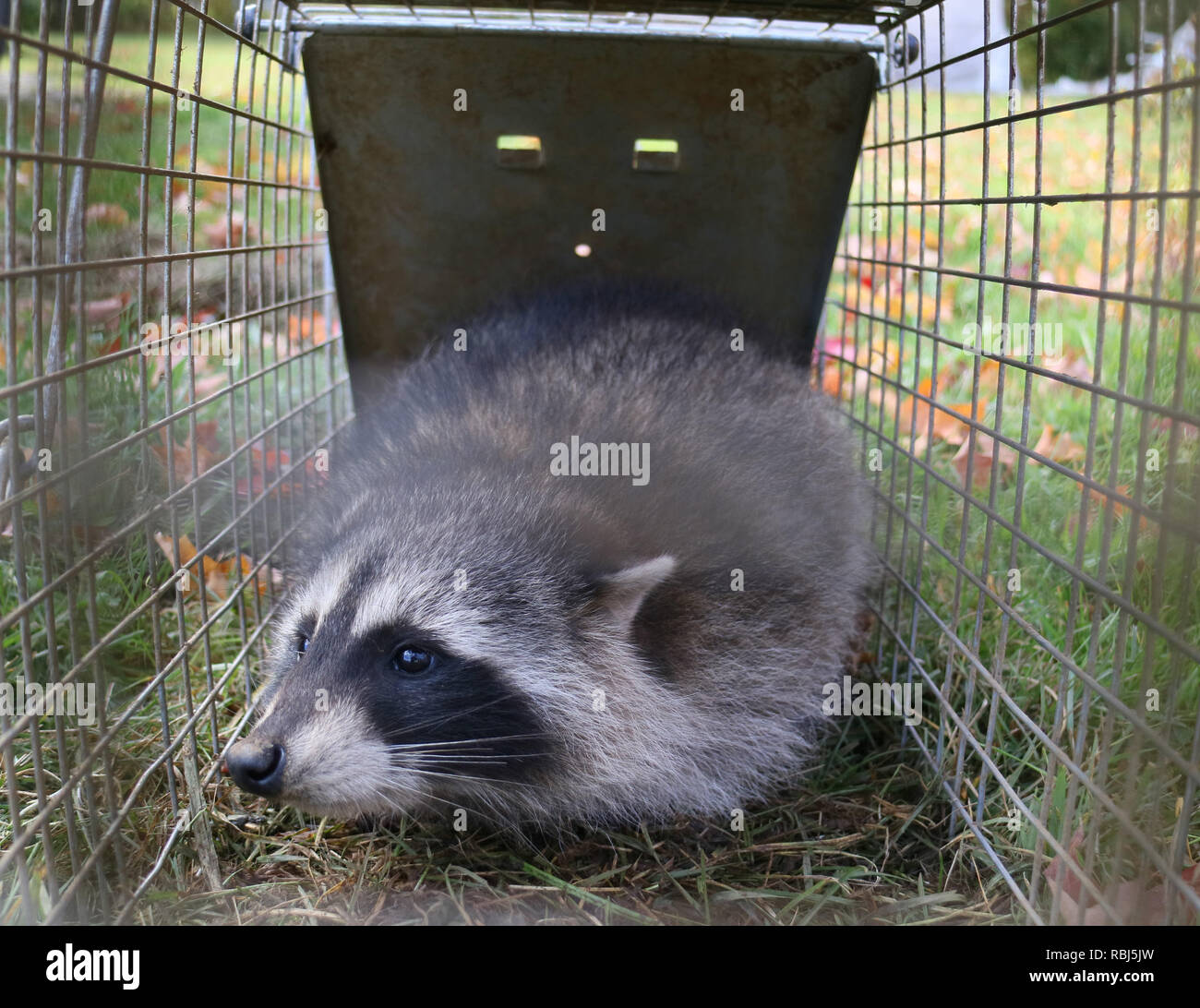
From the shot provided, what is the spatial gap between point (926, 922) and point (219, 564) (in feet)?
8.24

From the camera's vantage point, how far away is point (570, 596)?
8.59 ft

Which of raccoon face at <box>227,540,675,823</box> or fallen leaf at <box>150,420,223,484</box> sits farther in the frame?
fallen leaf at <box>150,420,223,484</box>

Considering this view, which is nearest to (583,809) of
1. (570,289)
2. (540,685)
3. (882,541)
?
(540,685)

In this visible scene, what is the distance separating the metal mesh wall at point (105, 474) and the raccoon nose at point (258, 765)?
23 cm

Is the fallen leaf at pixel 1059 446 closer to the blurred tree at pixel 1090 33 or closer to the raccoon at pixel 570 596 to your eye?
the raccoon at pixel 570 596

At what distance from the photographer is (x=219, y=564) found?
3.62m

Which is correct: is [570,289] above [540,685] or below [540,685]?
above

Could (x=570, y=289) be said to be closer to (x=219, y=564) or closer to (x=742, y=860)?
(x=219, y=564)

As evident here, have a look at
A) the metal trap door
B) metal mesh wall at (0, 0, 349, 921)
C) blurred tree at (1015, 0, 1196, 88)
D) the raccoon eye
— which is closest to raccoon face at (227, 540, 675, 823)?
the raccoon eye

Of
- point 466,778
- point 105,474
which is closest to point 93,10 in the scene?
point 105,474

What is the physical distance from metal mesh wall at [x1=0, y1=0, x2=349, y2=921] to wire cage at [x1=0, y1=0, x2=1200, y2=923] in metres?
0.01

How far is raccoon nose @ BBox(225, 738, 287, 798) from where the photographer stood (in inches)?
88.3

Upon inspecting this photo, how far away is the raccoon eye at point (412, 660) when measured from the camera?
97.5 inches

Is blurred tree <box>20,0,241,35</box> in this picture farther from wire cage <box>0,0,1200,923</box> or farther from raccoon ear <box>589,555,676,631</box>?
raccoon ear <box>589,555,676,631</box>
